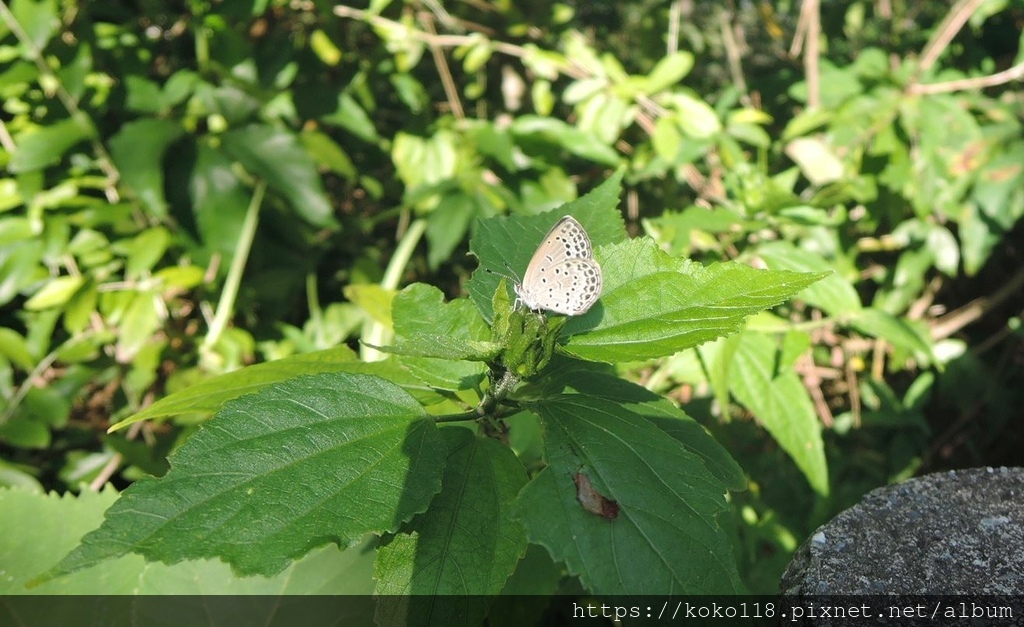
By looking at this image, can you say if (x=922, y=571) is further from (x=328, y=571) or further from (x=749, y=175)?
(x=749, y=175)

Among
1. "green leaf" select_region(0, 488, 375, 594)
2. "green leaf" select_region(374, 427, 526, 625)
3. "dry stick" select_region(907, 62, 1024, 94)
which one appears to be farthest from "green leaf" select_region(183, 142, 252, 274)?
"dry stick" select_region(907, 62, 1024, 94)

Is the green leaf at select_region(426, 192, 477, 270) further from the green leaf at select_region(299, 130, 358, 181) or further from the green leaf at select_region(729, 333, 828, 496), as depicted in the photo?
the green leaf at select_region(729, 333, 828, 496)

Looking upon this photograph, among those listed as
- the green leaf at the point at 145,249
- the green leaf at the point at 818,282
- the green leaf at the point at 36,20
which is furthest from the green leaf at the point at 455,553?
the green leaf at the point at 36,20

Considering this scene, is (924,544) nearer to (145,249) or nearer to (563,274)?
(563,274)

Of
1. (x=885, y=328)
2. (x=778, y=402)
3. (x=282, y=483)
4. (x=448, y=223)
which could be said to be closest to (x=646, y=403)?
(x=282, y=483)

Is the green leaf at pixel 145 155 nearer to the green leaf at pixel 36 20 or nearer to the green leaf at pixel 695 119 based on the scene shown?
the green leaf at pixel 36 20

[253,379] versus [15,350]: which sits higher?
[253,379]
